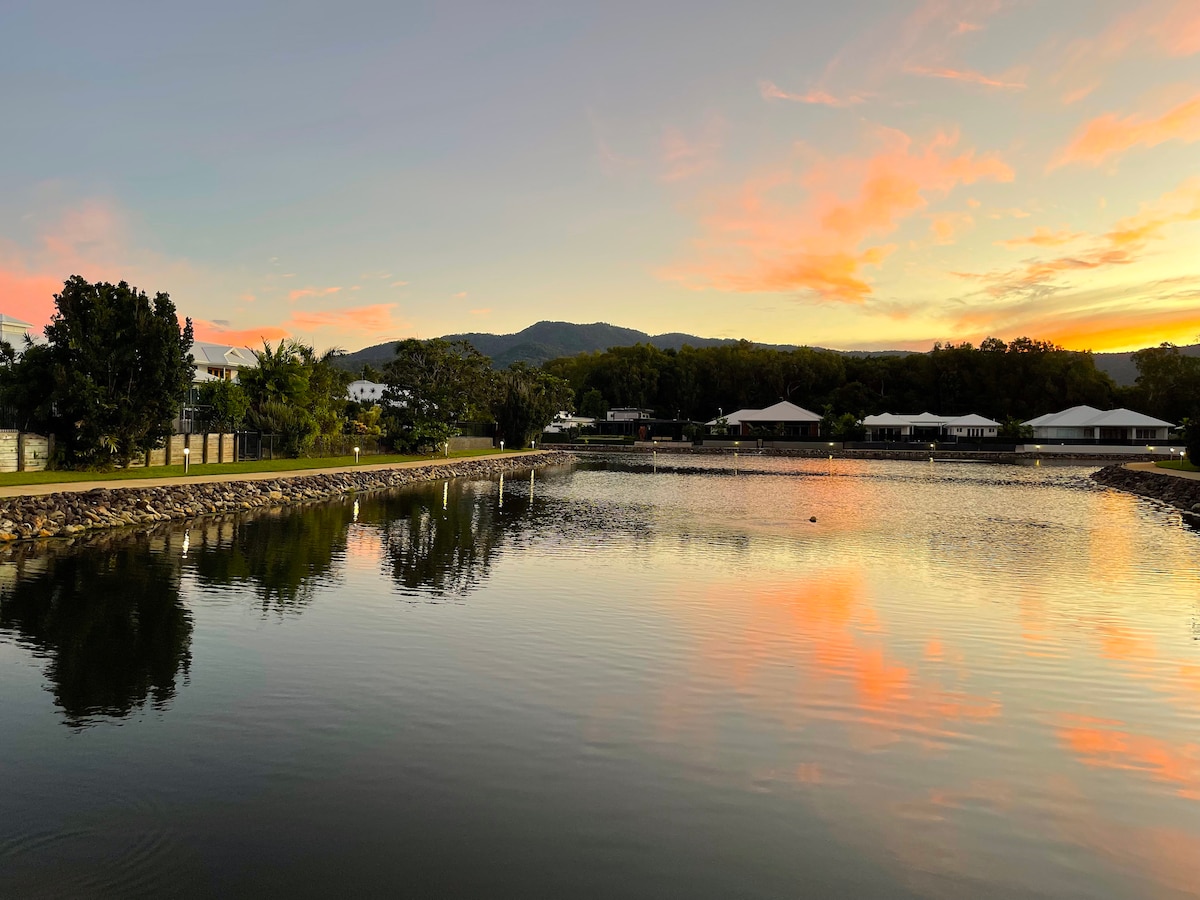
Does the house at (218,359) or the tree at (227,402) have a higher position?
the house at (218,359)

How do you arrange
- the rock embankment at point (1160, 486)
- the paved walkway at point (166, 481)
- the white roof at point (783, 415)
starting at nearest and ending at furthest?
the paved walkway at point (166, 481), the rock embankment at point (1160, 486), the white roof at point (783, 415)

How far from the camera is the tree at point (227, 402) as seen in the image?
46.0m

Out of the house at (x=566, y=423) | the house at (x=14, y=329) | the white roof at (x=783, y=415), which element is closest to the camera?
the house at (x=14, y=329)

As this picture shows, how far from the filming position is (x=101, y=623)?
41.7 feet

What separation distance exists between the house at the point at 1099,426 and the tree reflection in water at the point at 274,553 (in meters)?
78.8

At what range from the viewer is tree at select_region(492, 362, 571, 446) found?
80625 millimetres

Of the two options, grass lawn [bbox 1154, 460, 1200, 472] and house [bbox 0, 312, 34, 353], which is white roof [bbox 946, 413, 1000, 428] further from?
house [bbox 0, 312, 34, 353]

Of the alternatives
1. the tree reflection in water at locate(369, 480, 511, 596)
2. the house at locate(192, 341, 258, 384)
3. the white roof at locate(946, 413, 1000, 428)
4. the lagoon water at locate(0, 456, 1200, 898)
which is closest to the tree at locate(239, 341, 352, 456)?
the tree reflection in water at locate(369, 480, 511, 596)

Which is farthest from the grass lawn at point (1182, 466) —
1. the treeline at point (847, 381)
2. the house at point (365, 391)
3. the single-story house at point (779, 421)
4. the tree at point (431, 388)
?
the house at point (365, 391)

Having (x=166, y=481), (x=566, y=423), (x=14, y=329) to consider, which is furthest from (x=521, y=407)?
(x=166, y=481)

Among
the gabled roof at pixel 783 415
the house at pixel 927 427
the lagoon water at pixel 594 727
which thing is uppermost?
the gabled roof at pixel 783 415

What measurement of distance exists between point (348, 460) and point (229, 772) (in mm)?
44531

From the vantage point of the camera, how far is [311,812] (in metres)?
6.53

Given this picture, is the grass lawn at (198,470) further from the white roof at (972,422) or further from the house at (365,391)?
the house at (365,391)
